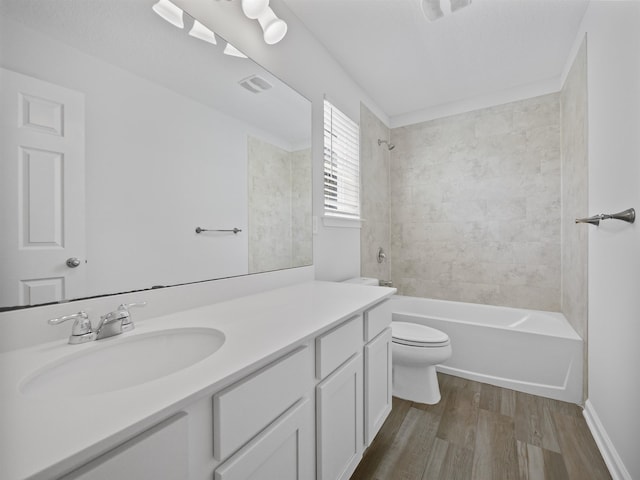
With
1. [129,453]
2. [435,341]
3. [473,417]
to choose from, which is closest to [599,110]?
[435,341]

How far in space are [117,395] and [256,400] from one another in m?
0.30

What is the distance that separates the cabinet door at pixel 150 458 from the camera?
43 cm

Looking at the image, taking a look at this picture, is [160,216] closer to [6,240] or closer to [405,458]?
[6,240]

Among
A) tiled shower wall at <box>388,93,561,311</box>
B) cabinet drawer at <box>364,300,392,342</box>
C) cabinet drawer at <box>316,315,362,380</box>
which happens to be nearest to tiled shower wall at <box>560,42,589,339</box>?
tiled shower wall at <box>388,93,561,311</box>

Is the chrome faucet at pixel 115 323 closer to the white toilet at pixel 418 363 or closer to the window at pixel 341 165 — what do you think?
the window at pixel 341 165

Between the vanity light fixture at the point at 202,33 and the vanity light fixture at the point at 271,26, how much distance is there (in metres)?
0.33

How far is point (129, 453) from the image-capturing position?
17.9 inches

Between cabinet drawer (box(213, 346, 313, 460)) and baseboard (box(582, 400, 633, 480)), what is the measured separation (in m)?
1.44

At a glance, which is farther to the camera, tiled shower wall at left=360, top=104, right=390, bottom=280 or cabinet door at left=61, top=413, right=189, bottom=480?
tiled shower wall at left=360, top=104, right=390, bottom=280

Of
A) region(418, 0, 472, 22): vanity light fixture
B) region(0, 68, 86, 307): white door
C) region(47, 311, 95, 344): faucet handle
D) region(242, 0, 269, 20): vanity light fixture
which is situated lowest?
region(47, 311, 95, 344): faucet handle

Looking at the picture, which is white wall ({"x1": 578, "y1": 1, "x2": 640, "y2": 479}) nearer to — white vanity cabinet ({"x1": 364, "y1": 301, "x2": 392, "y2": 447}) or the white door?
white vanity cabinet ({"x1": 364, "y1": 301, "x2": 392, "y2": 447})

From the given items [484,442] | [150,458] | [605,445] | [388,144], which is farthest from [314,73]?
[605,445]

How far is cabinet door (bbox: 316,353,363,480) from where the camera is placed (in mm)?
981

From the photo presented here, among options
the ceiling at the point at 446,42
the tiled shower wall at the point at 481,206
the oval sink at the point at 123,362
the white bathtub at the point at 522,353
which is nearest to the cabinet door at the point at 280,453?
the oval sink at the point at 123,362
